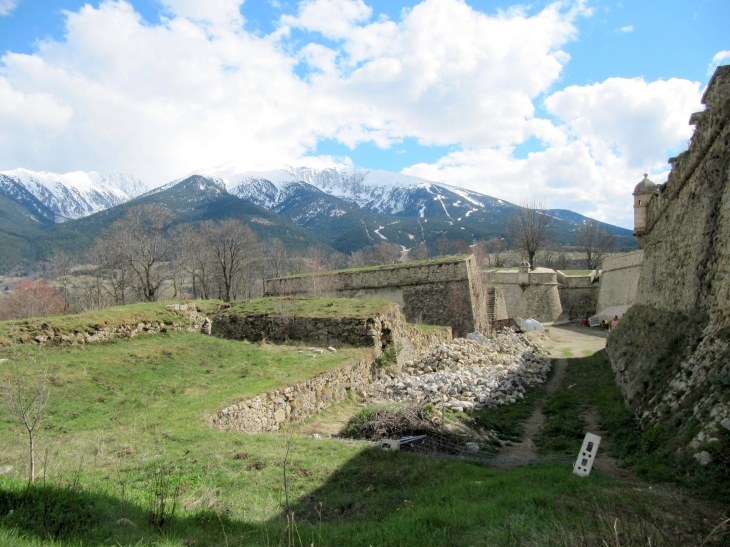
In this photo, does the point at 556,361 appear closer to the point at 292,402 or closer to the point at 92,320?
the point at 292,402

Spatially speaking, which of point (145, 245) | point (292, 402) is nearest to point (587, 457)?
point (292, 402)

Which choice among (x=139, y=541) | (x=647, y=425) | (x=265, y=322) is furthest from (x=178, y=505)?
(x=265, y=322)

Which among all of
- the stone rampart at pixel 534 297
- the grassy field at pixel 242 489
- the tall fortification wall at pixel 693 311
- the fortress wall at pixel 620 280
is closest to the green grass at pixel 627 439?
the tall fortification wall at pixel 693 311

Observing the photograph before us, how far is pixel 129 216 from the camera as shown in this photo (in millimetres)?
32562

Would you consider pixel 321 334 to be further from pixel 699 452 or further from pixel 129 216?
pixel 129 216

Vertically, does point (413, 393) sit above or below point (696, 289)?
below

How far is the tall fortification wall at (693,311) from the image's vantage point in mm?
6066

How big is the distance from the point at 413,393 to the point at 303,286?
64.3 ft

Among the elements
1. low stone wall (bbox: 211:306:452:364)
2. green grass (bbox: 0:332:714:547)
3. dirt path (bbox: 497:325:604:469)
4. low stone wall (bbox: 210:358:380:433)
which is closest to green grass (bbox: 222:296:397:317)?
low stone wall (bbox: 211:306:452:364)

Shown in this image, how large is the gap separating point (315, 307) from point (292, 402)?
7.74 m

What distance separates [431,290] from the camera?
2636 centimetres

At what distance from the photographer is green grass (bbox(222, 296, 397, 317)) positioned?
16.3 meters

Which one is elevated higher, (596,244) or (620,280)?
(596,244)

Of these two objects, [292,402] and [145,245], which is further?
[145,245]
